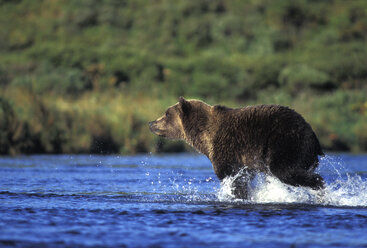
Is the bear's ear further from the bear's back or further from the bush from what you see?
the bush

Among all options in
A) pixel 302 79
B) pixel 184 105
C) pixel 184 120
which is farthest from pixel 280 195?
pixel 302 79

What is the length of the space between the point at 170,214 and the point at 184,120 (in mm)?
2143

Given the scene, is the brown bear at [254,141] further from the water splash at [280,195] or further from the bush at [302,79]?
the bush at [302,79]

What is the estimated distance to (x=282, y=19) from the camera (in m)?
55.5

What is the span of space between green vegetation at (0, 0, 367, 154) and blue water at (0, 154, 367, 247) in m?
7.26

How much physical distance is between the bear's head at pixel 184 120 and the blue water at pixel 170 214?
0.89 metres

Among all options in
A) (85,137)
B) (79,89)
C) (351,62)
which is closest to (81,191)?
(85,137)

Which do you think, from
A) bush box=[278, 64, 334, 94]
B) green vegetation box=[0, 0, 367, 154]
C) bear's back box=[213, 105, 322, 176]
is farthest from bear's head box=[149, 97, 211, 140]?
bush box=[278, 64, 334, 94]

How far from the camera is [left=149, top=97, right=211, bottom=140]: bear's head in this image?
9062 millimetres

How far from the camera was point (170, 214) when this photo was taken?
24.1 ft

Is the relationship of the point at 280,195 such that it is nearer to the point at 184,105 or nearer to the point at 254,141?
the point at 254,141

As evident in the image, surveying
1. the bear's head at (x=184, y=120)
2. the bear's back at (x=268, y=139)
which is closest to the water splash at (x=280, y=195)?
the bear's back at (x=268, y=139)

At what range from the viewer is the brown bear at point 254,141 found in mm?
7910

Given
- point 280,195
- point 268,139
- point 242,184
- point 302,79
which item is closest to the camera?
point 268,139
